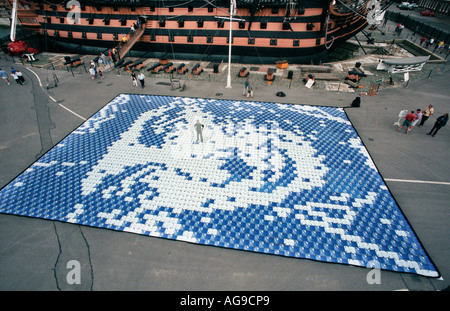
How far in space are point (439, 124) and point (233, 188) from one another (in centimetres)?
1341

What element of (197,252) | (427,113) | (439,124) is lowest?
(197,252)

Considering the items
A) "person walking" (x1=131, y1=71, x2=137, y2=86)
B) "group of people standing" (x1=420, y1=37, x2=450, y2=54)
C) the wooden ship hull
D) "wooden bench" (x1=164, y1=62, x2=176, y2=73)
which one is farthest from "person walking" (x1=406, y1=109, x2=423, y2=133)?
"group of people standing" (x1=420, y1=37, x2=450, y2=54)

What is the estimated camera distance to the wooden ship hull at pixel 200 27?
22797mm

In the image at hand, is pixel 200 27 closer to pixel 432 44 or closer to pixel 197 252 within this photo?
pixel 197 252

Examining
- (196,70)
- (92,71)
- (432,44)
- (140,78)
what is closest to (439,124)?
(196,70)

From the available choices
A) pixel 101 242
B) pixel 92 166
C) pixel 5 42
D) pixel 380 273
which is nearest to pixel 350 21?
pixel 380 273

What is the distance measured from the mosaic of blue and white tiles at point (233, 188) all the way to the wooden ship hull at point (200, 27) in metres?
13.3

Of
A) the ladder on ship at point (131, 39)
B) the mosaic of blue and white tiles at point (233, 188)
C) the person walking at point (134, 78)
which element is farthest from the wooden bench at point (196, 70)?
the mosaic of blue and white tiles at point (233, 188)

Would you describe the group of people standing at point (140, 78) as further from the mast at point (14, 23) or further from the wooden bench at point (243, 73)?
Answer: the mast at point (14, 23)

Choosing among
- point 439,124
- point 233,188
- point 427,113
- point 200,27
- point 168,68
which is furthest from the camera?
point 200,27

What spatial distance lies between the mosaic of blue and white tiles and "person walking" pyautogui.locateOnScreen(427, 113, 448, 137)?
4970 mm

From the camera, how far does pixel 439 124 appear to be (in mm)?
13008

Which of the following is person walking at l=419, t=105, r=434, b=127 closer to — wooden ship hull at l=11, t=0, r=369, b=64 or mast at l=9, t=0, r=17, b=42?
wooden ship hull at l=11, t=0, r=369, b=64

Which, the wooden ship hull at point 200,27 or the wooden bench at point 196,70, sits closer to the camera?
the wooden bench at point 196,70
